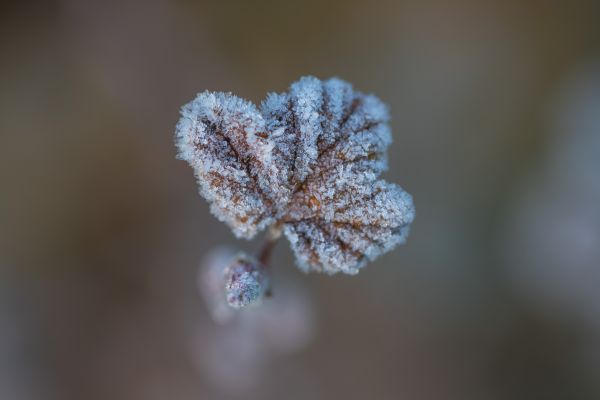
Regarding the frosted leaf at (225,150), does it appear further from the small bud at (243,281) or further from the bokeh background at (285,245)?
the bokeh background at (285,245)

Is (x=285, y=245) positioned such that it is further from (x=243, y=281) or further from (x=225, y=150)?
(x=225, y=150)

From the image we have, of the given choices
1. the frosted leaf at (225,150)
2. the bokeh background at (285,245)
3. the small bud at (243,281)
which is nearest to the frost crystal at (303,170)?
the frosted leaf at (225,150)

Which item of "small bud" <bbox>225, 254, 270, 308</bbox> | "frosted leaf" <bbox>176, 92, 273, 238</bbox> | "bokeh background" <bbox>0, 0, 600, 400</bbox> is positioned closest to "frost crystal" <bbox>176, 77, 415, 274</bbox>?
"frosted leaf" <bbox>176, 92, 273, 238</bbox>

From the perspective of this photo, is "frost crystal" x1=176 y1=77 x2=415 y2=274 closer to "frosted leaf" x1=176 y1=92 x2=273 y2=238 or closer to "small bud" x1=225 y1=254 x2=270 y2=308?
"frosted leaf" x1=176 y1=92 x2=273 y2=238

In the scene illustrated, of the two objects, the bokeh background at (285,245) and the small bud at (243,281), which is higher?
the bokeh background at (285,245)

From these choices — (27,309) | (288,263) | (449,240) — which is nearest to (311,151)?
(288,263)

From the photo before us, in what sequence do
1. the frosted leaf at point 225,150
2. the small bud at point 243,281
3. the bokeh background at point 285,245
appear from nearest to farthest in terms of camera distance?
the frosted leaf at point 225,150
the small bud at point 243,281
the bokeh background at point 285,245

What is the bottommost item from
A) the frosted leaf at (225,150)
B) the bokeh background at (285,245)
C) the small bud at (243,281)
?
the small bud at (243,281)
